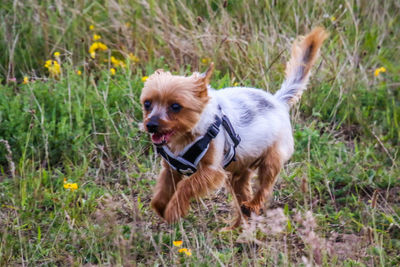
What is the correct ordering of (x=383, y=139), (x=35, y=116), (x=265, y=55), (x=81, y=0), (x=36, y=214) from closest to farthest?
(x=36, y=214)
(x=35, y=116)
(x=383, y=139)
(x=265, y=55)
(x=81, y=0)

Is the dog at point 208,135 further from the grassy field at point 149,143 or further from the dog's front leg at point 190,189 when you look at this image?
the grassy field at point 149,143

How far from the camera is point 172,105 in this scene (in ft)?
11.6

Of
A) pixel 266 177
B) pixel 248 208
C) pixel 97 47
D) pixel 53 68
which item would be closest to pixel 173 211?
pixel 248 208

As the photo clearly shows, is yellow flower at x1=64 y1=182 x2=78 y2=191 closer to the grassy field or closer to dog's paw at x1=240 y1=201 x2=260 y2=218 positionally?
the grassy field

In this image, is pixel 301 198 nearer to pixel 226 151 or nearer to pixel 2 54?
pixel 226 151

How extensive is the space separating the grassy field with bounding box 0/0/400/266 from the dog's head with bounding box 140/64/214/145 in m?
0.49

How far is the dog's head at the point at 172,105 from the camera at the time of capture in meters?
3.45

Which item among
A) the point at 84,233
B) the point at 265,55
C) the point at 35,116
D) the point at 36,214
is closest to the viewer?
the point at 84,233

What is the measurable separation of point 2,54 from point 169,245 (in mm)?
3160

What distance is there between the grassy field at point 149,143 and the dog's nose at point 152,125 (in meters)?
0.50

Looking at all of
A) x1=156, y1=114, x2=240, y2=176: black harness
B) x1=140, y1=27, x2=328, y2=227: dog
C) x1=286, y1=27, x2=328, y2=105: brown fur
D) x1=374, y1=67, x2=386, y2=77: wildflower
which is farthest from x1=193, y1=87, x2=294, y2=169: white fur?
x1=374, y1=67, x2=386, y2=77: wildflower

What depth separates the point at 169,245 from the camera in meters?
3.68

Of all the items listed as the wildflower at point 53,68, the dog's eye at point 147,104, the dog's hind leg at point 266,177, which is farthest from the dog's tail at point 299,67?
the wildflower at point 53,68

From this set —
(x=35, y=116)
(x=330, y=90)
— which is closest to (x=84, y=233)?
(x=35, y=116)
